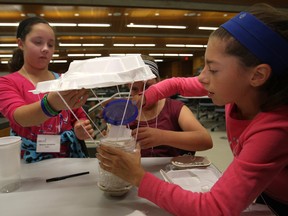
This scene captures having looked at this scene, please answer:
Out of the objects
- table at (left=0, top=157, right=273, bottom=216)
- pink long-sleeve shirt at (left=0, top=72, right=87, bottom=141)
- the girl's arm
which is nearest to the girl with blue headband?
table at (left=0, top=157, right=273, bottom=216)

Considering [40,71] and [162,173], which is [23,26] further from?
[162,173]

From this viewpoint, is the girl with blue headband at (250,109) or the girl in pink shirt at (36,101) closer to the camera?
the girl with blue headband at (250,109)

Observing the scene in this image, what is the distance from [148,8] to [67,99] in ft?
13.0

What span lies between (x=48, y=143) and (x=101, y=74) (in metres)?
0.64

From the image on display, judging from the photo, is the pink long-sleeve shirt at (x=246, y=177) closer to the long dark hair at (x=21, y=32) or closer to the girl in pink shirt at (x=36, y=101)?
the girl in pink shirt at (x=36, y=101)

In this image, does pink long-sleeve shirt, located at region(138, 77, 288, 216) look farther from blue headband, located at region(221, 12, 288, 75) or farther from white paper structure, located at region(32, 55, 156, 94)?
white paper structure, located at region(32, 55, 156, 94)

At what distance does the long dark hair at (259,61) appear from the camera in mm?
596

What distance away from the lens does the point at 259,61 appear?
61 centimetres

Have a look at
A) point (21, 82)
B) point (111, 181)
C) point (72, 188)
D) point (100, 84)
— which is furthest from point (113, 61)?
point (21, 82)

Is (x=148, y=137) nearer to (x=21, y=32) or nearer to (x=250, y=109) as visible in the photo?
(x=250, y=109)

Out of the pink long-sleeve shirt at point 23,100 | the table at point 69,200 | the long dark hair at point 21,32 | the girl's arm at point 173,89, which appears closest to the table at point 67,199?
the table at point 69,200

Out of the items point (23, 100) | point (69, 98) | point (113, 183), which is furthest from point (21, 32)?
point (113, 183)

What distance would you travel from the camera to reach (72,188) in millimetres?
840

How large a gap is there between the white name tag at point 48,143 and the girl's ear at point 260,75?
2.83 feet
